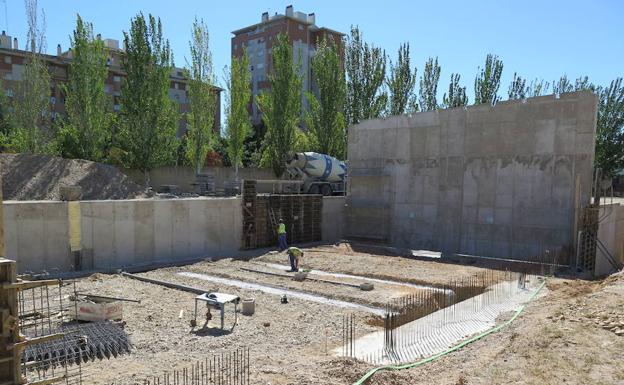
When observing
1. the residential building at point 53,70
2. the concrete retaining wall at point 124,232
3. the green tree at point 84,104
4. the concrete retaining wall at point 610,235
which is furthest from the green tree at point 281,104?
the concrete retaining wall at point 610,235

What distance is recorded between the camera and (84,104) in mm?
30250

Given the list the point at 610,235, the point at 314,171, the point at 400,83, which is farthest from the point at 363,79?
the point at 610,235

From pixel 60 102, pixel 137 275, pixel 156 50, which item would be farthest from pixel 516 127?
pixel 60 102

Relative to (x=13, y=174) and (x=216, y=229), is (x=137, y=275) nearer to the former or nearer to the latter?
(x=216, y=229)

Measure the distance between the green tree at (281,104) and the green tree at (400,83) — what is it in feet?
26.8

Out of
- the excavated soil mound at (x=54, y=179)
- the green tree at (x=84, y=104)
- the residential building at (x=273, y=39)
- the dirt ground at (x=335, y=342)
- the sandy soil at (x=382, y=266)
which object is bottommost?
the sandy soil at (x=382, y=266)

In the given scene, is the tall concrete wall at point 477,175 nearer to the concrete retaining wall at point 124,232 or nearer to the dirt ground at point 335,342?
the dirt ground at point 335,342

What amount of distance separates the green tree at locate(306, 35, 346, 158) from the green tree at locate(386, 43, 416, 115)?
4477 mm

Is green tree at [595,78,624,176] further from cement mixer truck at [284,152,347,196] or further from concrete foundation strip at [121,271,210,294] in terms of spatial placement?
concrete foundation strip at [121,271,210,294]

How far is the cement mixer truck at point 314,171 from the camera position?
24892 mm

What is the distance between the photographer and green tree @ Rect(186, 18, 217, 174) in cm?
3391

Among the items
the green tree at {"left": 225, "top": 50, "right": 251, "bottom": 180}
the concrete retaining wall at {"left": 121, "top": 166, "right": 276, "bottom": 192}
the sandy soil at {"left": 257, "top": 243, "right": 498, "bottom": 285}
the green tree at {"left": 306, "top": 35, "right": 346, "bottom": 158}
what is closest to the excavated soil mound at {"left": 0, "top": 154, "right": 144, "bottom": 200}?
the concrete retaining wall at {"left": 121, "top": 166, "right": 276, "bottom": 192}

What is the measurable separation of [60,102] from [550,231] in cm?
5015

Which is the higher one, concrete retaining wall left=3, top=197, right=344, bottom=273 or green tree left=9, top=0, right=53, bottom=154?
green tree left=9, top=0, right=53, bottom=154
